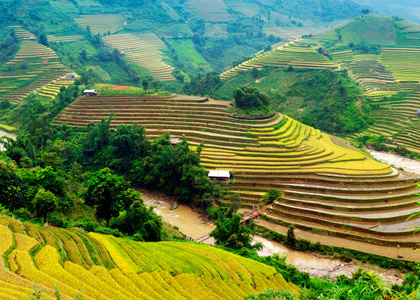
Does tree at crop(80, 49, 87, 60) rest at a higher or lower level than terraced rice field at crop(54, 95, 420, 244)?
higher

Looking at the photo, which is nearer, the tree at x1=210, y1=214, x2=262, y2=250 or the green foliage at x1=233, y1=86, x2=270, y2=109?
the tree at x1=210, y1=214, x2=262, y2=250

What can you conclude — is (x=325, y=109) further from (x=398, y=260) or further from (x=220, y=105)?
(x=398, y=260)

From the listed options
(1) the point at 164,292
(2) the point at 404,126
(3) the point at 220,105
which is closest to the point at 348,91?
(2) the point at 404,126

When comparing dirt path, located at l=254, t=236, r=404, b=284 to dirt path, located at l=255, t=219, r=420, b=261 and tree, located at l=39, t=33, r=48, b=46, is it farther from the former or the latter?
tree, located at l=39, t=33, r=48, b=46

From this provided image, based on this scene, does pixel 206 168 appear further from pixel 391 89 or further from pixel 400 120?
pixel 391 89

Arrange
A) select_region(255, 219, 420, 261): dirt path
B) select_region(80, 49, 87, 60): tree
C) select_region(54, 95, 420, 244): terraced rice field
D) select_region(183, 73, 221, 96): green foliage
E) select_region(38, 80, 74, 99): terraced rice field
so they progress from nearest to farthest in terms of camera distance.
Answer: select_region(255, 219, 420, 261): dirt path, select_region(54, 95, 420, 244): terraced rice field, select_region(38, 80, 74, 99): terraced rice field, select_region(183, 73, 221, 96): green foliage, select_region(80, 49, 87, 60): tree

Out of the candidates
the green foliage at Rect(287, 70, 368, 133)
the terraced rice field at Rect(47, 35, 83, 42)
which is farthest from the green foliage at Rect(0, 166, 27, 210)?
the terraced rice field at Rect(47, 35, 83, 42)

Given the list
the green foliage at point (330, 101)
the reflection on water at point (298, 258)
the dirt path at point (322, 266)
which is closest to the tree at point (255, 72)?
the green foliage at point (330, 101)
